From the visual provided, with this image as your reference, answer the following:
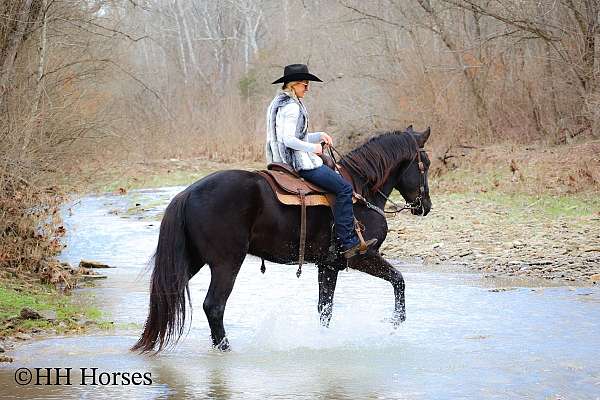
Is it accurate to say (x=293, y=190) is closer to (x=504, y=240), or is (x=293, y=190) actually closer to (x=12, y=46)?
(x=12, y=46)

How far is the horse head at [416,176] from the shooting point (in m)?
9.59

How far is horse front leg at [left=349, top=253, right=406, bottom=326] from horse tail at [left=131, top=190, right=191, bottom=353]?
1.82 m

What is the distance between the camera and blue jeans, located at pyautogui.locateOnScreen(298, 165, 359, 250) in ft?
28.7

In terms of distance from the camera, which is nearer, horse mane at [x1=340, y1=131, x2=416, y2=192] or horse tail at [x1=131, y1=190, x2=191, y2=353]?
horse tail at [x1=131, y1=190, x2=191, y2=353]

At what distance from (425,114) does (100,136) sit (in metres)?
13.3

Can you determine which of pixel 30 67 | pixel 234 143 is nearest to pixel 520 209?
pixel 30 67

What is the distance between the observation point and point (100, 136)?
1622cm

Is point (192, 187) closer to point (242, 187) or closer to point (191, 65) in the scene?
point (242, 187)

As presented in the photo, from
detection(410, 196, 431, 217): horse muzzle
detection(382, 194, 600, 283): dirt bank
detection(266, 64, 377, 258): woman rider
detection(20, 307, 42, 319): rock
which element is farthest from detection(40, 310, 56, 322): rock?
detection(382, 194, 600, 283): dirt bank

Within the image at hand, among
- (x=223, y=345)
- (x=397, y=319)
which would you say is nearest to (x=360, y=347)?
(x=397, y=319)

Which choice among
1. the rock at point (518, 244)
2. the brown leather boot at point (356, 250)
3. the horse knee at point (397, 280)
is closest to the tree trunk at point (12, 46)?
the brown leather boot at point (356, 250)

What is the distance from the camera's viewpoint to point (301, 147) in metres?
8.51

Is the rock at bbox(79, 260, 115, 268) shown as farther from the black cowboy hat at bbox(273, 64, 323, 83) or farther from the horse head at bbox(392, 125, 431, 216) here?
the black cowboy hat at bbox(273, 64, 323, 83)

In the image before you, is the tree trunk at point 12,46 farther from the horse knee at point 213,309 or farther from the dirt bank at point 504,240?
the dirt bank at point 504,240
